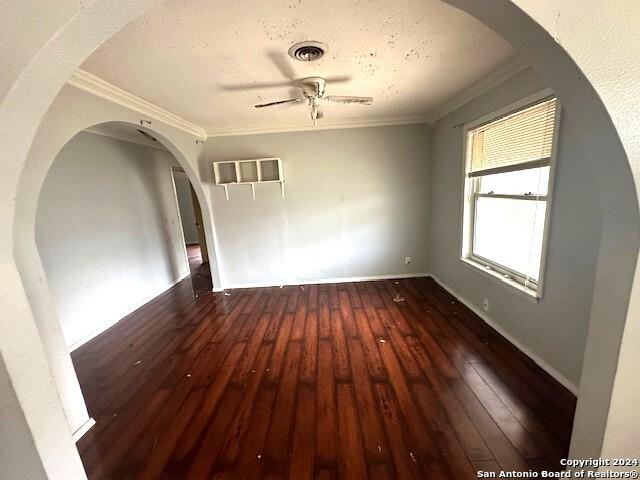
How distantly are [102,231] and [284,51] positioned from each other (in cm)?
320

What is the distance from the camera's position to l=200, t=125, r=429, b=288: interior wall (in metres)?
3.80

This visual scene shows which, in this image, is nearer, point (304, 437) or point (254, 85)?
point (304, 437)

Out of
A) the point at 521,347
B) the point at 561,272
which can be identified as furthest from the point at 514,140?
the point at 521,347

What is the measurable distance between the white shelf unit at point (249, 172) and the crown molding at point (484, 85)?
231 cm

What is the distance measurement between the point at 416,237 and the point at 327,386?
2837 millimetres

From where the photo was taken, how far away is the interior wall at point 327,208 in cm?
380

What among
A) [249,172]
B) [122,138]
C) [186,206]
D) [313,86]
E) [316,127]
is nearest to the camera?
[313,86]

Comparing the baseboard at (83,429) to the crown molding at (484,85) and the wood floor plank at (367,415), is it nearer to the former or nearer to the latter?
the wood floor plank at (367,415)

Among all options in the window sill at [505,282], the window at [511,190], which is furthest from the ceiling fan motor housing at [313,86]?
the window sill at [505,282]

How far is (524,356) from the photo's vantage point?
7.02 ft

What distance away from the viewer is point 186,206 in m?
8.41

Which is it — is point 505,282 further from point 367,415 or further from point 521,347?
point 367,415

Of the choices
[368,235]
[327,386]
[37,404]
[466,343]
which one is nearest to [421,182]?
[368,235]

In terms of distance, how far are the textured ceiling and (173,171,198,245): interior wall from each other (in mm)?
6159
